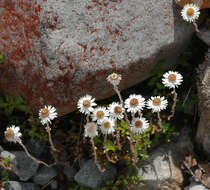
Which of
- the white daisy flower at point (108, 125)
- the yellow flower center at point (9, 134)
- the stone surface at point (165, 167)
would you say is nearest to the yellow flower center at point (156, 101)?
the white daisy flower at point (108, 125)

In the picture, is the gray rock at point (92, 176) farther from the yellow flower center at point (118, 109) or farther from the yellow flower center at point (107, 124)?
the yellow flower center at point (118, 109)

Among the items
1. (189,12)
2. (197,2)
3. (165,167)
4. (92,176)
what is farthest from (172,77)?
(92,176)

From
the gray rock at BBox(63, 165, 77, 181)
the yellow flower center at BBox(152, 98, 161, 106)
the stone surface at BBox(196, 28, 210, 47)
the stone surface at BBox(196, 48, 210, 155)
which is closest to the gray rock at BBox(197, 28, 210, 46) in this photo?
the stone surface at BBox(196, 28, 210, 47)

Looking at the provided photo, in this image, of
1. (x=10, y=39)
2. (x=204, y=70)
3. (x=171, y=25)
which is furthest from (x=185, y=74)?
(x=10, y=39)

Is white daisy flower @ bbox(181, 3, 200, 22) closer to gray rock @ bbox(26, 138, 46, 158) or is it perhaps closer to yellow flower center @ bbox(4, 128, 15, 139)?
yellow flower center @ bbox(4, 128, 15, 139)

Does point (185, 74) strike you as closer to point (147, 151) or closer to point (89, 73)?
point (147, 151)

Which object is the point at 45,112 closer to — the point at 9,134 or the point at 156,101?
the point at 9,134
